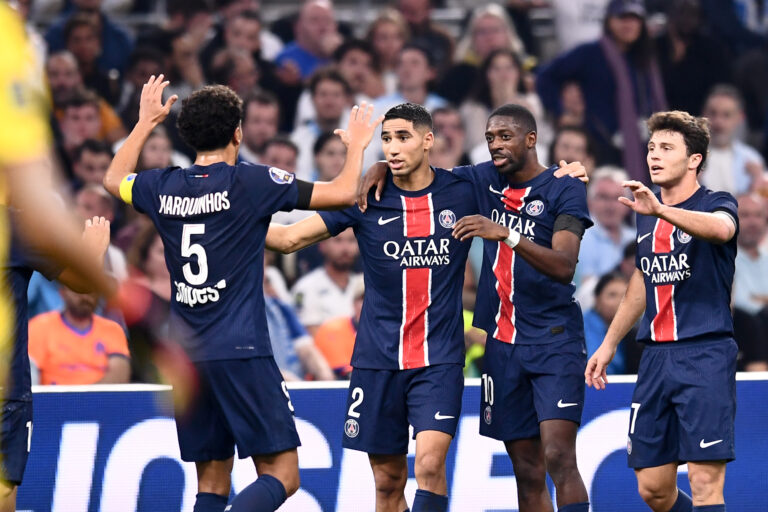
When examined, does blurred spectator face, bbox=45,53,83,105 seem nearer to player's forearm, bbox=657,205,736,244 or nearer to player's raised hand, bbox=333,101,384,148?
player's raised hand, bbox=333,101,384,148

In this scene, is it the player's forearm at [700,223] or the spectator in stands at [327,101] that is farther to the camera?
the spectator in stands at [327,101]

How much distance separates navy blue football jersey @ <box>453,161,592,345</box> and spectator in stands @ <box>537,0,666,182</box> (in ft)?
17.1

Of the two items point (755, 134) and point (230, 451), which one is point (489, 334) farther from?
point (755, 134)

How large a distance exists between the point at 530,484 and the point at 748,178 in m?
6.05

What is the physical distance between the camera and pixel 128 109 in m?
11.2

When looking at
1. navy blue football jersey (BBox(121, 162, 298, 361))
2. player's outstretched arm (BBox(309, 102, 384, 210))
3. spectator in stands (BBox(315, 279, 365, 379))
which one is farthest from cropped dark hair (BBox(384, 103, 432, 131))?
spectator in stands (BBox(315, 279, 365, 379))

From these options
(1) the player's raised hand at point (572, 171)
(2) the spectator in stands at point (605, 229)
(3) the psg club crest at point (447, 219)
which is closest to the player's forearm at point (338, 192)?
(3) the psg club crest at point (447, 219)

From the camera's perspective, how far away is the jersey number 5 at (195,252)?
577 cm

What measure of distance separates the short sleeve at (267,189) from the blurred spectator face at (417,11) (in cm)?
705

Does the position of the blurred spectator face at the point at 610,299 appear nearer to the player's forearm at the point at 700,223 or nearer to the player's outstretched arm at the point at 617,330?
the player's outstretched arm at the point at 617,330

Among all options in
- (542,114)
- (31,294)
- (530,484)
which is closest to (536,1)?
(542,114)

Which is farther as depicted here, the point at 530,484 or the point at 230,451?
the point at 530,484

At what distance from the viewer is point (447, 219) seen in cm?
652

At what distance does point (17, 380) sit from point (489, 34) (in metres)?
7.71
